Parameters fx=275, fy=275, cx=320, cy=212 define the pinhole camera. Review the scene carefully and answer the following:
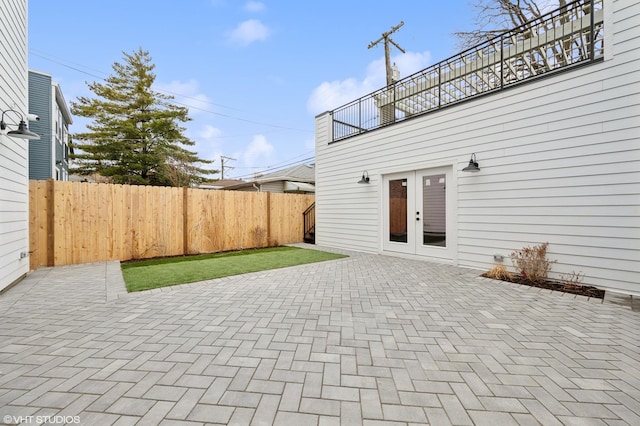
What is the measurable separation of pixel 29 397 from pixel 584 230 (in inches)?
259

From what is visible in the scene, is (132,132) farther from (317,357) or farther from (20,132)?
(317,357)

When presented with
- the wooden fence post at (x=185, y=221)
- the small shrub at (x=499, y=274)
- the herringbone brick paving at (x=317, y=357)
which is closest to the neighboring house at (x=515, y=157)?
the small shrub at (x=499, y=274)

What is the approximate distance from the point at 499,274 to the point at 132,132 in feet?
59.9

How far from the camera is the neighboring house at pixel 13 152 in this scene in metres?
4.07

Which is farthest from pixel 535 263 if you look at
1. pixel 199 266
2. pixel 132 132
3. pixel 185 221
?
pixel 132 132

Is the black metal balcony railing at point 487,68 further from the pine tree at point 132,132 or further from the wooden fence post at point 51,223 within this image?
the pine tree at point 132,132

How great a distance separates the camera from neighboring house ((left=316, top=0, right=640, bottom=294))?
3.98 meters

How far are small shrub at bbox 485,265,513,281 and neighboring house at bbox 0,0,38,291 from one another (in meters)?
7.78

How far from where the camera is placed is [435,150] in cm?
631

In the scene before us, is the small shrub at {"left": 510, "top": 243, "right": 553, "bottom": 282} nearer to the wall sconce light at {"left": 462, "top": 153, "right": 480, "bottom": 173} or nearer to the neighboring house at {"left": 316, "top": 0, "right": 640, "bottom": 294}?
the neighboring house at {"left": 316, "top": 0, "right": 640, "bottom": 294}

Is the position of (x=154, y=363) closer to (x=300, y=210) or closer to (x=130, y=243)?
(x=130, y=243)

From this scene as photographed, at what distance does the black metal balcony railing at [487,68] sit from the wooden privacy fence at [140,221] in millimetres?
4002

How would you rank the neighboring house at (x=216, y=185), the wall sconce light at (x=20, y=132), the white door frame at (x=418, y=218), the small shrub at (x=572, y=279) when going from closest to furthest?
1. the wall sconce light at (x=20, y=132)
2. the small shrub at (x=572, y=279)
3. the white door frame at (x=418, y=218)
4. the neighboring house at (x=216, y=185)

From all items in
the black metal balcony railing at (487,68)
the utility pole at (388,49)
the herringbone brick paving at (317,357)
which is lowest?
the herringbone brick paving at (317,357)
